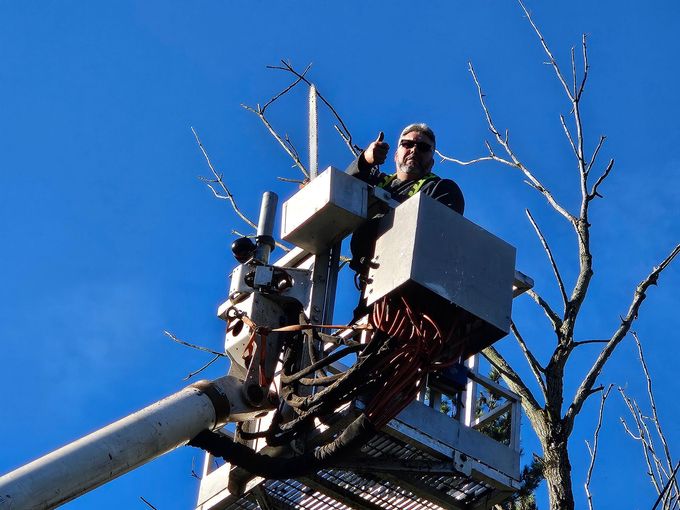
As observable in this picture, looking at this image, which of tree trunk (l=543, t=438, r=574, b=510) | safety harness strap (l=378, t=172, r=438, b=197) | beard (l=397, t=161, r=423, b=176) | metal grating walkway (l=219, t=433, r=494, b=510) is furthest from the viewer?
tree trunk (l=543, t=438, r=574, b=510)

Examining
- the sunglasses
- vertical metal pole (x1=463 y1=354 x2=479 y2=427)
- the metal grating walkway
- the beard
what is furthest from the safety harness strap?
the metal grating walkway

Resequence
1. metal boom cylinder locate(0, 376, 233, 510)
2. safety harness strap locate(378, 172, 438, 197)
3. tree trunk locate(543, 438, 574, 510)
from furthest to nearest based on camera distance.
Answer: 1. tree trunk locate(543, 438, 574, 510)
2. safety harness strap locate(378, 172, 438, 197)
3. metal boom cylinder locate(0, 376, 233, 510)

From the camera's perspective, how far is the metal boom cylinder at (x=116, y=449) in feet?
19.2

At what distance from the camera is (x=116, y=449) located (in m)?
6.42

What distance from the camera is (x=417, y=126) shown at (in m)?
8.87

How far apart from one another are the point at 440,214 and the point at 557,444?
250 centimetres

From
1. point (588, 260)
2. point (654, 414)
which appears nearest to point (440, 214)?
point (588, 260)

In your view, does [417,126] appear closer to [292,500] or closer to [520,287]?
[520,287]

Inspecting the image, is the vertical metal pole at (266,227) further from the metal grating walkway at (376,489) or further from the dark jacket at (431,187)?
the metal grating walkway at (376,489)

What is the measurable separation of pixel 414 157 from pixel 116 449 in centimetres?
328

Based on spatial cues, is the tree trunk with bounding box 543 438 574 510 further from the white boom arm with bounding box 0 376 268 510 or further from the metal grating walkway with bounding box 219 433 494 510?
the white boom arm with bounding box 0 376 268 510

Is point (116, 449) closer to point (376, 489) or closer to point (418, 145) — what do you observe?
point (376, 489)

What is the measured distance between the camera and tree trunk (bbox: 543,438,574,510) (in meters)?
8.95

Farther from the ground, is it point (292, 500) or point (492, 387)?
point (492, 387)
